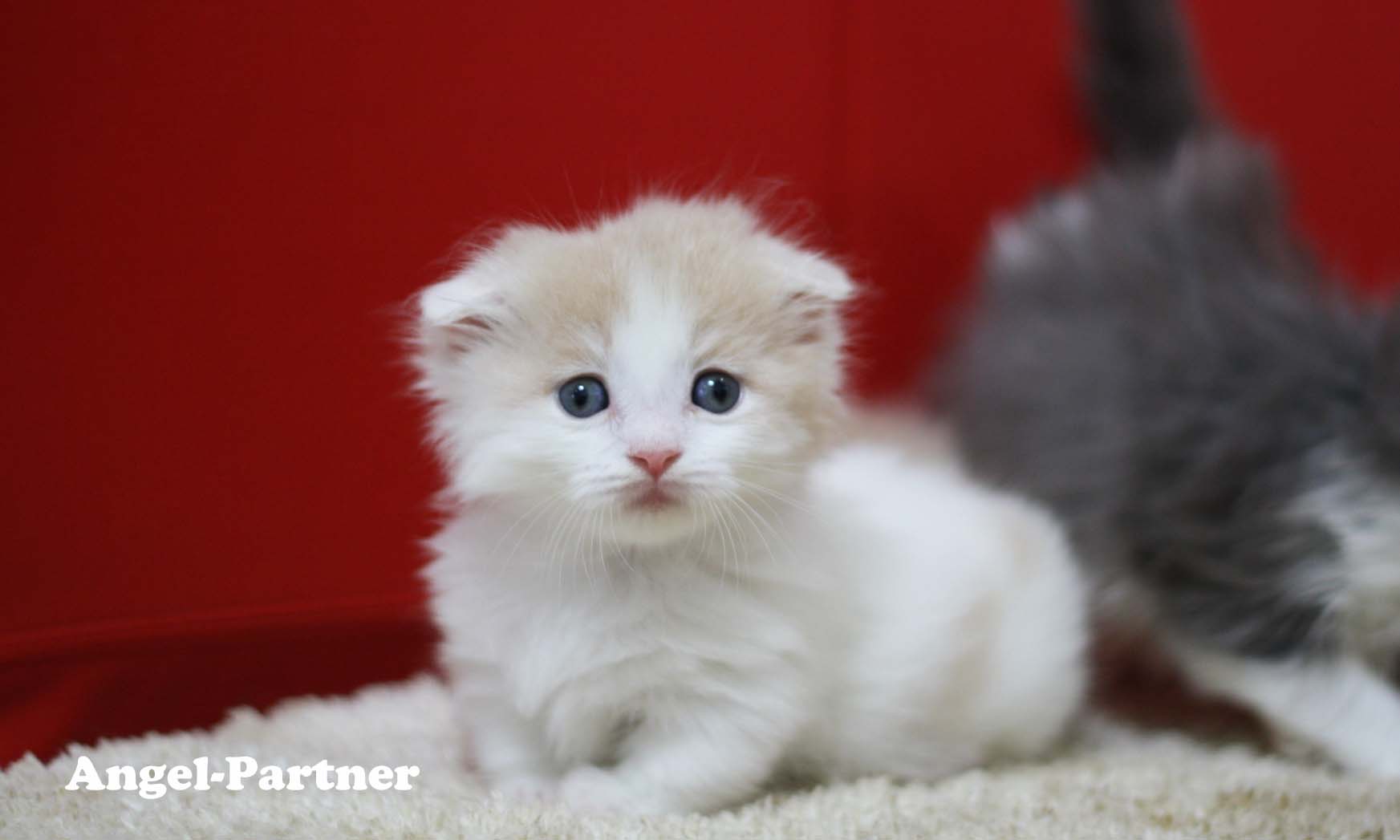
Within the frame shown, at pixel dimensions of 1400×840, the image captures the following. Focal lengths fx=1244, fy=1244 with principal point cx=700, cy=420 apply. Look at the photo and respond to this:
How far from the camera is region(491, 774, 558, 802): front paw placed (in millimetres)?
1268

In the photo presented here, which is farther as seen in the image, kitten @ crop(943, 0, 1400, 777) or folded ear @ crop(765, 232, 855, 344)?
kitten @ crop(943, 0, 1400, 777)

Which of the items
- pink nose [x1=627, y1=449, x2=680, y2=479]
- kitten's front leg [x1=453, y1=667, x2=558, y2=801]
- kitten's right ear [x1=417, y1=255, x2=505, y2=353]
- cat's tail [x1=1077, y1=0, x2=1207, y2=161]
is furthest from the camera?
cat's tail [x1=1077, y1=0, x2=1207, y2=161]

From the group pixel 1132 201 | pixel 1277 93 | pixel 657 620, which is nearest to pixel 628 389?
pixel 657 620

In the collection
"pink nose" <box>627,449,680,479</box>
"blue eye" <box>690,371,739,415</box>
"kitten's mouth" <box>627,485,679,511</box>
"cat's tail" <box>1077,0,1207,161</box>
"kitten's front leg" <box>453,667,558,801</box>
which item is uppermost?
"cat's tail" <box>1077,0,1207,161</box>

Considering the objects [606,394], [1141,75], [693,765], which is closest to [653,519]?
[606,394]

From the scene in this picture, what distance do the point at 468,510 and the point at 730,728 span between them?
0.37 meters

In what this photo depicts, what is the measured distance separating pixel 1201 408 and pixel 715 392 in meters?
0.76

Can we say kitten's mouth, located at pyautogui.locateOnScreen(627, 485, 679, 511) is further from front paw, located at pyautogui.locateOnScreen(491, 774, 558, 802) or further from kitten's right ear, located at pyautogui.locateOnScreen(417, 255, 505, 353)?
front paw, located at pyautogui.locateOnScreen(491, 774, 558, 802)

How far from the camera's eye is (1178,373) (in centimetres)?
164

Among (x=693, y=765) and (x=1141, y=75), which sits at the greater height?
(x=1141, y=75)

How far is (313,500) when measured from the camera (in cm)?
165

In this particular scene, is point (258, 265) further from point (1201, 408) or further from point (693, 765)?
point (1201, 408)

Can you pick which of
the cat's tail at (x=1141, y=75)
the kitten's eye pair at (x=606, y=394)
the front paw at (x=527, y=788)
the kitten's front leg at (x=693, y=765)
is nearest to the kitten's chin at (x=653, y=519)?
the kitten's eye pair at (x=606, y=394)

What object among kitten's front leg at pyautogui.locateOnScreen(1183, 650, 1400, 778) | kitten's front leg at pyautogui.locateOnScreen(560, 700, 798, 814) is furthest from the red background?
kitten's front leg at pyautogui.locateOnScreen(1183, 650, 1400, 778)
